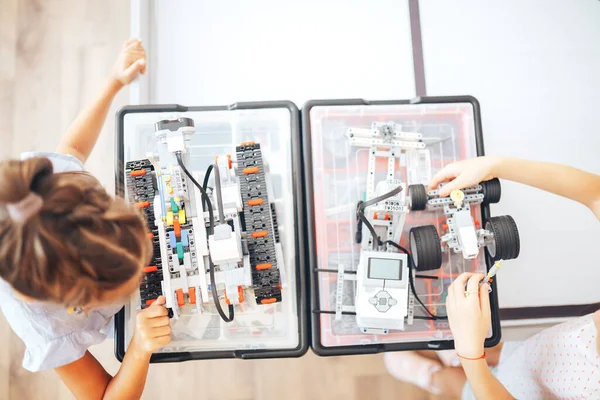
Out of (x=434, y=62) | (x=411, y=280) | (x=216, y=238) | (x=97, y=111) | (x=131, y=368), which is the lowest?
(x=131, y=368)

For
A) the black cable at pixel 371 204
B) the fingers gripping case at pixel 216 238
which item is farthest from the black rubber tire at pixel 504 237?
the fingers gripping case at pixel 216 238

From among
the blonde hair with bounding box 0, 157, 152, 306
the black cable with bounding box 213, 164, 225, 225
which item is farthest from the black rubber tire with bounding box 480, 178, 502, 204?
the blonde hair with bounding box 0, 157, 152, 306

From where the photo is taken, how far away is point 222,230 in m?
0.83

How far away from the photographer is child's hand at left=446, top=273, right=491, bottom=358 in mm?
796

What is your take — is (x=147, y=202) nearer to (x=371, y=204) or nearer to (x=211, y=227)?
(x=211, y=227)

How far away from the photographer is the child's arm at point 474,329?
0.80m

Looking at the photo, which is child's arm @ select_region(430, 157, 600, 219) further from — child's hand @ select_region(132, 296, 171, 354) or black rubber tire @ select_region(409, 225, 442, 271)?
child's hand @ select_region(132, 296, 171, 354)

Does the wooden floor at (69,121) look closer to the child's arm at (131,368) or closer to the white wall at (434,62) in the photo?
the white wall at (434,62)

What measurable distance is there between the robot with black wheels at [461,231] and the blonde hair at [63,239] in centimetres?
54

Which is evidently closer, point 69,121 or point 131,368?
point 131,368

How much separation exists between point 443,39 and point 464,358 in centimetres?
103

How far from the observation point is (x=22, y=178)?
0.54m

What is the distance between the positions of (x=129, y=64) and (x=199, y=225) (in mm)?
441

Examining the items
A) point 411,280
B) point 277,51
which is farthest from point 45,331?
point 277,51
